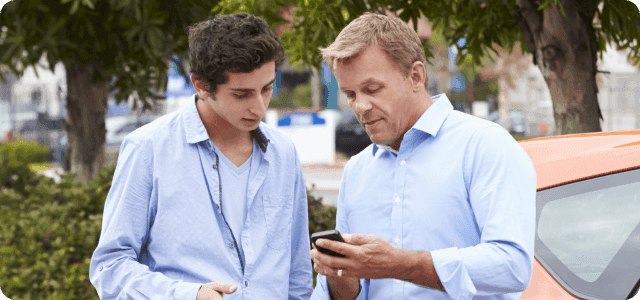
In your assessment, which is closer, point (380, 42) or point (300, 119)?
point (380, 42)

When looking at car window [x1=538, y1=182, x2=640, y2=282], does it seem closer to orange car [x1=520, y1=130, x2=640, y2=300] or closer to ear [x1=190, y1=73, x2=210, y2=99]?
orange car [x1=520, y1=130, x2=640, y2=300]

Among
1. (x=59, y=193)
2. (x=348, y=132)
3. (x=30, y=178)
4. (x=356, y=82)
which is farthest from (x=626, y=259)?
(x=348, y=132)

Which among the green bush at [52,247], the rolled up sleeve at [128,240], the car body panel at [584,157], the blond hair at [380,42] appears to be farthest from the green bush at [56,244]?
the blond hair at [380,42]

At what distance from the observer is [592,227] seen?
2.28 meters

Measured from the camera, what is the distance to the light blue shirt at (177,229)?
1.89 meters

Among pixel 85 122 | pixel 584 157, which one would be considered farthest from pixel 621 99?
pixel 584 157

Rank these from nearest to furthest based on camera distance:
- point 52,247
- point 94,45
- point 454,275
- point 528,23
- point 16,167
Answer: point 454,275
point 528,23
point 52,247
point 94,45
point 16,167

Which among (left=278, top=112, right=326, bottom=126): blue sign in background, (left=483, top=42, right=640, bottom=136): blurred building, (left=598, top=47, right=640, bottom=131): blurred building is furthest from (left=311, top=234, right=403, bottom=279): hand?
(left=598, top=47, right=640, bottom=131): blurred building

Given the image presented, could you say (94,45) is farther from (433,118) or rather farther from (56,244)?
(433,118)

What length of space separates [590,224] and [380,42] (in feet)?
3.70

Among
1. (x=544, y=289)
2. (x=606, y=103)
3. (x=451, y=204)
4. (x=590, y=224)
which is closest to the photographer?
(x=451, y=204)

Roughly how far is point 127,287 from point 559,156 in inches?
67.9

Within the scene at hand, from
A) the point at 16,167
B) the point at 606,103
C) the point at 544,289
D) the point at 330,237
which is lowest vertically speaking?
the point at 606,103

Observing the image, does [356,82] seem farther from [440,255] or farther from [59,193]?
[59,193]
